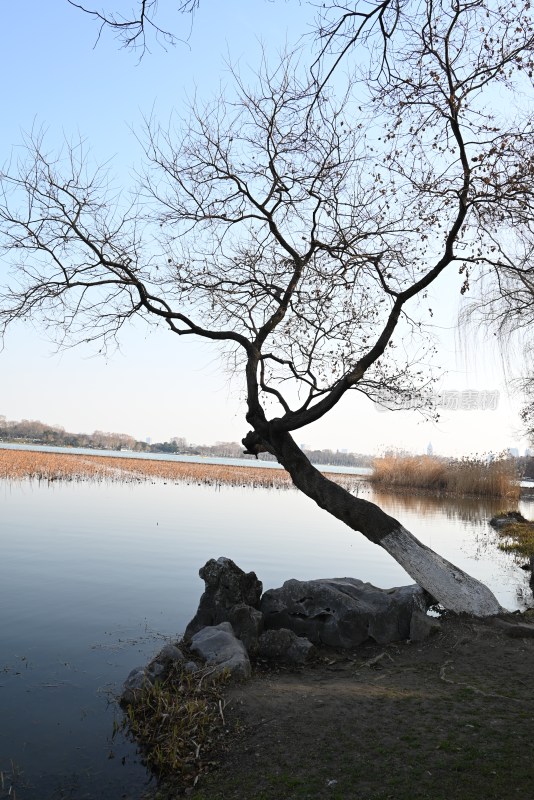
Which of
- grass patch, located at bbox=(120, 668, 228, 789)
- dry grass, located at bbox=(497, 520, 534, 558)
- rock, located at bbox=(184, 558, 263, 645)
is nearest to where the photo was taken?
grass patch, located at bbox=(120, 668, 228, 789)

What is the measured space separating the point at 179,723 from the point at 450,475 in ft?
125

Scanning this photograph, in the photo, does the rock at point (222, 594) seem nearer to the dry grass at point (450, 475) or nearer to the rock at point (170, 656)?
the rock at point (170, 656)

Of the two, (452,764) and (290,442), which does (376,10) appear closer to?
(452,764)

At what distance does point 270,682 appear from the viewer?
23.3 feet

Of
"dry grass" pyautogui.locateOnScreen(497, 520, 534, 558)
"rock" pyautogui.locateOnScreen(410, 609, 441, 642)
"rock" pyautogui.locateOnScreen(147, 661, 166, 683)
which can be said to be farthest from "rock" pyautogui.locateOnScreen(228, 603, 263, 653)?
"dry grass" pyautogui.locateOnScreen(497, 520, 534, 558)

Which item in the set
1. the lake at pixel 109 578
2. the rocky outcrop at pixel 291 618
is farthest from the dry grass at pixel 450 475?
the rocky outcrop at pixel 291 618

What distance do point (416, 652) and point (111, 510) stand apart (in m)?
18.1

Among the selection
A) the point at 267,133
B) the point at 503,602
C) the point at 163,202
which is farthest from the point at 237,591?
the point at 267,133

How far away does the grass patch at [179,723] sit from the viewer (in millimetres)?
5305

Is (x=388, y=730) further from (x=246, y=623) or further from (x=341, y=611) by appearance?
(x=341, y=611)

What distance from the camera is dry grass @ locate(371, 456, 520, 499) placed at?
124ft

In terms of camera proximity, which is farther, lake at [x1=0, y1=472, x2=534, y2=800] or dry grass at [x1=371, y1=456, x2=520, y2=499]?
dry grass at [x1=371, y1=456, x2=520, y2=499]

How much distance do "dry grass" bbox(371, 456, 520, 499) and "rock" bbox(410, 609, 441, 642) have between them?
3105 cm

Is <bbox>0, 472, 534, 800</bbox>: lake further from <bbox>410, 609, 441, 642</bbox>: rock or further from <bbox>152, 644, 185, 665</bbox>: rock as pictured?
<bbox>410, 609, 441, 642</bbox>: rock
